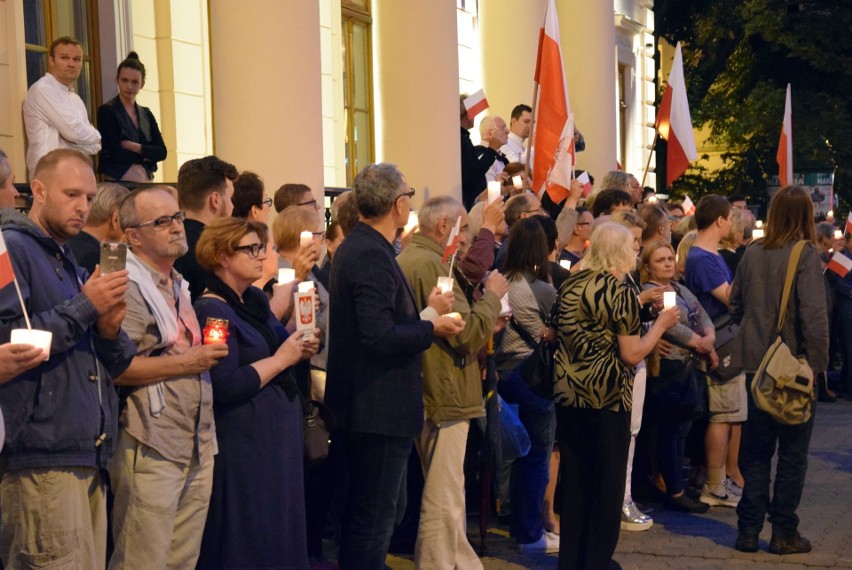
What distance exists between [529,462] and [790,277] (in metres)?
1.85

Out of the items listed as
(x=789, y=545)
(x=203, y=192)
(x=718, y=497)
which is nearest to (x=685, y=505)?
(x=718, y=497)

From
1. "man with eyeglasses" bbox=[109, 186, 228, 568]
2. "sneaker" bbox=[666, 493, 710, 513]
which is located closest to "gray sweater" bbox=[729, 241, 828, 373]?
"sneaker" bbox=[666, 493, 710, 513]

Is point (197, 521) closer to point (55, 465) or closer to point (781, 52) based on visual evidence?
point (55, 465)

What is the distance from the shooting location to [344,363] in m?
6.24

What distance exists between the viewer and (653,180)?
30.2 m

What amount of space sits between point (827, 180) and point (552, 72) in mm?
11048

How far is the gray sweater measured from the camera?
25.6 ft

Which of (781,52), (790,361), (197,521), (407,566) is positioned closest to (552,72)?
(790,361)

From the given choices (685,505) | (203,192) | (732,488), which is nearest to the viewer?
(203,192)

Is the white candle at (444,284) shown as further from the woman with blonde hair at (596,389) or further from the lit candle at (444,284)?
the woman with blonde hair at (596,389)

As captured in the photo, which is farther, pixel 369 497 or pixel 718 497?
pixel 718 497

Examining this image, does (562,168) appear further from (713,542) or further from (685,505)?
(713,542)

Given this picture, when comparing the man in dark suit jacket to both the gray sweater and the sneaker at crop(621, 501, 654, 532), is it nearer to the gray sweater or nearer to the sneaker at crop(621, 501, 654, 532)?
the gray sweater

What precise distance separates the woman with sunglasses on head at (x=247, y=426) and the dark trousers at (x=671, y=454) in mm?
4276
